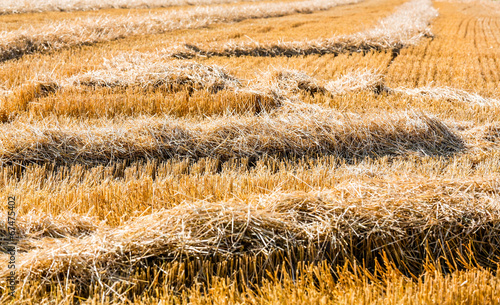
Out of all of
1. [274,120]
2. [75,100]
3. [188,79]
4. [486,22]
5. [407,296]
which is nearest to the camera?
[407,296]

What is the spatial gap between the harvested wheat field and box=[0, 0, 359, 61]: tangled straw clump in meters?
0.35

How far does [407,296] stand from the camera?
235cm

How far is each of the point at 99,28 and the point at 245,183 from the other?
10529mm

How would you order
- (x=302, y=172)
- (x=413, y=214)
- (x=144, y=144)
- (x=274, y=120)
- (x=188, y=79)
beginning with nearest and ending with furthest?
(x=413, y=214)
(x=302, y=172)
(x=144, y=144)
(x=274, y=120)
(x=188, y=79)

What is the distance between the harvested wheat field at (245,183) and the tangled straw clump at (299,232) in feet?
0.05

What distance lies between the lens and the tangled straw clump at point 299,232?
263 centimetres

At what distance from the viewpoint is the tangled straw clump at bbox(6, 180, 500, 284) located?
8.64ft

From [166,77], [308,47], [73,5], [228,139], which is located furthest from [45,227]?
[73,5]

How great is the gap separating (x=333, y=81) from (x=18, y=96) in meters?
5.76

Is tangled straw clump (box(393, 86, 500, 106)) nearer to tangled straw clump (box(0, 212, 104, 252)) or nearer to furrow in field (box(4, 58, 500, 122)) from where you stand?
furrow in field (box(4, 58, 500, 122))

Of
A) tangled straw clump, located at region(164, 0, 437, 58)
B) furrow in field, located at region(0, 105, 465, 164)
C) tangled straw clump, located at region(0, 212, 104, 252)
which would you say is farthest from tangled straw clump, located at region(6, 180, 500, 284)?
tangled straw clump, located at region(164, 0, 437, 58)

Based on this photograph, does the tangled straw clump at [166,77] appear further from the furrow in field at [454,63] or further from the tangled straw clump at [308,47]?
the furrow in field at [454,63]

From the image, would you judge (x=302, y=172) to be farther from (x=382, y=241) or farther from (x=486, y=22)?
(x=486, y=22)

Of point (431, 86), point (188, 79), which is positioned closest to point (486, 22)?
point (431, 86)
